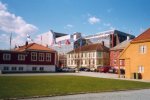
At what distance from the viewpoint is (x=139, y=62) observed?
41.5m

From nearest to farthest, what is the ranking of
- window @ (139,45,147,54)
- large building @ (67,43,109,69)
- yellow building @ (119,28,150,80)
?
1. yellow building @ (119,28,150,80)
2. window @ (139,45,147,54)
3. large building @ (67,43,109,69)

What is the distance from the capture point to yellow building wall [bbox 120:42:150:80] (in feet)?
131

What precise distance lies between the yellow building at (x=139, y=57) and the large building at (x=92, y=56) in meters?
42.9

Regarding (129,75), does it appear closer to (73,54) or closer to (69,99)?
(69,99)

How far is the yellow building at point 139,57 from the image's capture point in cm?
4019

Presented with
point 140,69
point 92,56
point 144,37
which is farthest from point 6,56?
point 92,56

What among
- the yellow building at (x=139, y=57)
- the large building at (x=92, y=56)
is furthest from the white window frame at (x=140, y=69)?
the large building at (x=92, y=56)

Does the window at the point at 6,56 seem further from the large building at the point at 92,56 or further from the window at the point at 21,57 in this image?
the large building at the point at 92,56

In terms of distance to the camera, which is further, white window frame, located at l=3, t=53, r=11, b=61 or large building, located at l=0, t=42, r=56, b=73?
large building, located at l=0, t=42, r=56, b=73

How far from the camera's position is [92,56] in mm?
90688

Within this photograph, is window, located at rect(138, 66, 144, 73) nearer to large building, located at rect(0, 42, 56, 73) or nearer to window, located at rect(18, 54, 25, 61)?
large building, located at rect(0, 42, 56, 73)

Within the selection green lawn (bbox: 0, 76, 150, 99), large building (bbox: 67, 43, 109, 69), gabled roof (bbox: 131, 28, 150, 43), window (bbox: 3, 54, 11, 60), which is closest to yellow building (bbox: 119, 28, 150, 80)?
gabled roof (bbox: 131, 28, 150, 43)

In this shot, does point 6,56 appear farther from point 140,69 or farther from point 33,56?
point 140,69

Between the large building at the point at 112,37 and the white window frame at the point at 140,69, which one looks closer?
the white window frame at the point at 140,69
